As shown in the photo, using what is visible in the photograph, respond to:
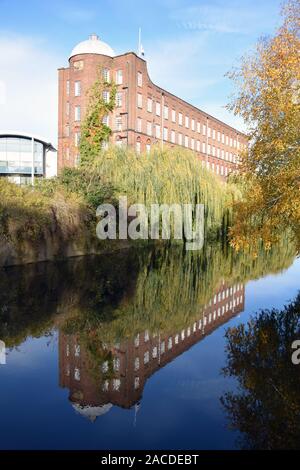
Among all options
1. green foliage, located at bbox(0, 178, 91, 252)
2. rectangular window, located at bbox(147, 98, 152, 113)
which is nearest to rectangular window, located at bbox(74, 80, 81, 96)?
rectangular window, located at bbox(147, 98, 152, 113)

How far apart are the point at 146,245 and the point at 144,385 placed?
709 inches

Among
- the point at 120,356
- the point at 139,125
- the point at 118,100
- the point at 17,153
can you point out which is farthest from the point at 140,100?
the point at 120,356

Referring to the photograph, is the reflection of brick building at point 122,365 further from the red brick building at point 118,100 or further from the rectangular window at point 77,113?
the rectangular window at point 77,113

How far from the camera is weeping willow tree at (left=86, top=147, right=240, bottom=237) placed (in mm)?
23609

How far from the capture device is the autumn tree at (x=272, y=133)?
328 inches

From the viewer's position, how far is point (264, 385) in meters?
5.18

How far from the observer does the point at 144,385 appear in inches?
211

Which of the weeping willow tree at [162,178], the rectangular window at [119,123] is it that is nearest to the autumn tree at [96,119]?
the rectangular window at [119,123]

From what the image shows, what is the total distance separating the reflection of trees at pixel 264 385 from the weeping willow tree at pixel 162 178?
51.1 feet

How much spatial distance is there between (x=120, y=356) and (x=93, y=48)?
41368 mm

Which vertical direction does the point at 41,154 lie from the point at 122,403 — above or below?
above

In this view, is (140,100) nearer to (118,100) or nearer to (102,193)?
(118,100)
